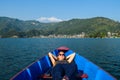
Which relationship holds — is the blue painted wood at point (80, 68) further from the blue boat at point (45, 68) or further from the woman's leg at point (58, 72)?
the woman's leg at point (58, 72)

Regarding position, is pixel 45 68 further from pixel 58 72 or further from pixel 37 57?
pixel 37 57

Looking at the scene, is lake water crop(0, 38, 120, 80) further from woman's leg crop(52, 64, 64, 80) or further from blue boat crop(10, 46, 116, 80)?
woman's leg crop(52, 64, 64, 80)

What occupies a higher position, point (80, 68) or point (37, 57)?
point (80, 68)

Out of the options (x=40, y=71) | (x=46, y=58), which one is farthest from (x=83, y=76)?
(x=46, y=58)

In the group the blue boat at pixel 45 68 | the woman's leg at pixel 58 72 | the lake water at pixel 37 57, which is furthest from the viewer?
the lake water at pixel 37 57

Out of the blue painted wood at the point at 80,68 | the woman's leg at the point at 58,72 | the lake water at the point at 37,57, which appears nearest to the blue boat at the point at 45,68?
the blue painted wood at the point at 80,68

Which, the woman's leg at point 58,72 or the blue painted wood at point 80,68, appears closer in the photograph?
the blue painted wood at point 80,68

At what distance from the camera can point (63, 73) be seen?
12180mm

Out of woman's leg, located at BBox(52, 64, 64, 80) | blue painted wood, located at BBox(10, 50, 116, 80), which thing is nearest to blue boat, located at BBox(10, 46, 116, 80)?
blue painted wood, located at BBox(10, 50, 116, 80)

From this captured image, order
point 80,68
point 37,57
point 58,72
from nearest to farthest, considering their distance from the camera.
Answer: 1. point 58,72
2. point 80,68
3. point 37,57

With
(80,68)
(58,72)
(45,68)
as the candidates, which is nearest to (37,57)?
(45,68)

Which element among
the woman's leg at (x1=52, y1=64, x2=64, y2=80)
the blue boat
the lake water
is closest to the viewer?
the blue boat

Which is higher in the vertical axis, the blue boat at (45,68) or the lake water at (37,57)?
the blue boat at (45,68)

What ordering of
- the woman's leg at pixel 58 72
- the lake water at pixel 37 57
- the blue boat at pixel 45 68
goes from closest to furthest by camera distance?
the blue boat at pixel 45 68, the woman's leg at pixel 58 72, the lake water at pixel 37 57
